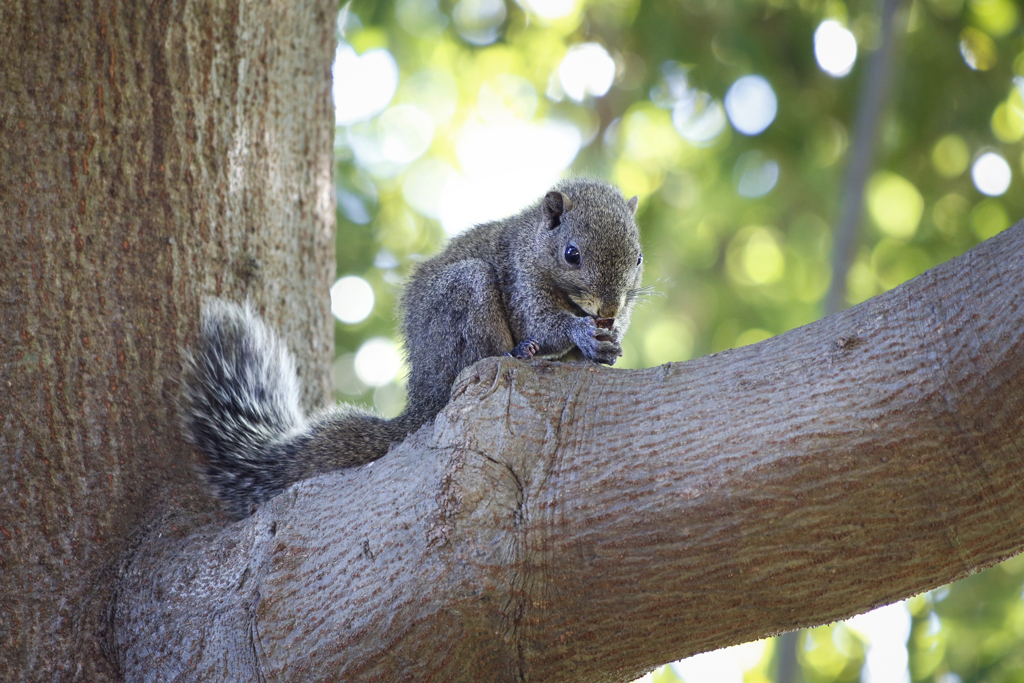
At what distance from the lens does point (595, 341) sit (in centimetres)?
245

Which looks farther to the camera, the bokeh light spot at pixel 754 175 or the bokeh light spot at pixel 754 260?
the bokeh light spot at pixel 754 260

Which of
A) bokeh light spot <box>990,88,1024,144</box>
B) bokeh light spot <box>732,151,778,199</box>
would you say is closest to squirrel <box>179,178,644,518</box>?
bokeh light spot <box>732,151,778,199</box>

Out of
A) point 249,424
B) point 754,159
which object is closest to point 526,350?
point 249,424

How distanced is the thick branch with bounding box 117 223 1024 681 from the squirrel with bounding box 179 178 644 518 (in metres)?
0.48

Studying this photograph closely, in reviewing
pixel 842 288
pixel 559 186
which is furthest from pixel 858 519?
pixel 559 186

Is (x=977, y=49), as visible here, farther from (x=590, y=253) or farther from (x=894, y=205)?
(x=590, y=253)

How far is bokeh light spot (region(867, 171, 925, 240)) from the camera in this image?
439 centimetres

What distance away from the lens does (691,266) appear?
4.65 m

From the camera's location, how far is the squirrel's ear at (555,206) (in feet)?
9.22

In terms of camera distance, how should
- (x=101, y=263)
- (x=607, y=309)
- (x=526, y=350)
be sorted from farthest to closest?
(x=607, y=309) < (x=526, y=350) < (x=101, y=263)

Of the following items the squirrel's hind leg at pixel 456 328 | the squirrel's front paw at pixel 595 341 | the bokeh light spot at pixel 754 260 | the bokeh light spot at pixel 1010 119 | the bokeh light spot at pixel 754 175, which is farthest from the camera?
the bokeh light spot at pixel 754 260

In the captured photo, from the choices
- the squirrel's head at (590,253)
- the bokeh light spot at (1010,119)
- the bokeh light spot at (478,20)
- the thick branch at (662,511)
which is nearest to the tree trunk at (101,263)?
the thick branch at (662,511)

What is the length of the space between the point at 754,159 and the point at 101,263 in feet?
9.88

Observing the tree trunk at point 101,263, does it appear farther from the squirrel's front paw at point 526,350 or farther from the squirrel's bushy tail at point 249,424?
the squirrel's front paw at point 526,350
